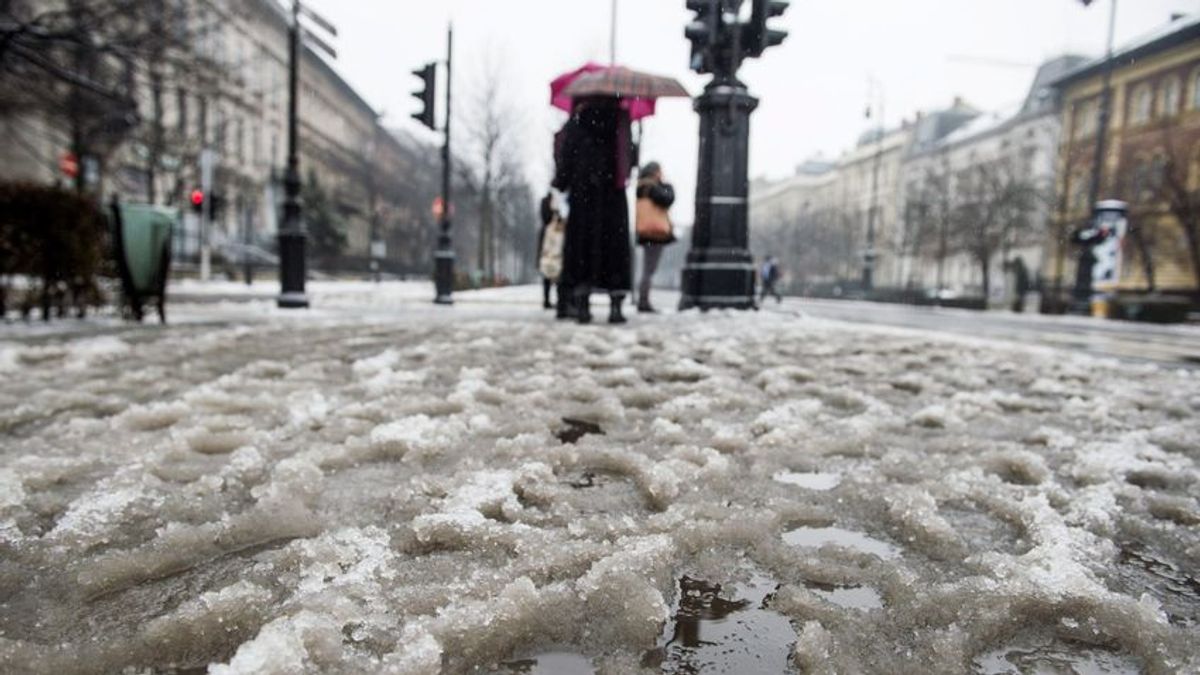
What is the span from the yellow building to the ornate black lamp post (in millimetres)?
21953

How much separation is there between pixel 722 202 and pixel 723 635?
26.5ft

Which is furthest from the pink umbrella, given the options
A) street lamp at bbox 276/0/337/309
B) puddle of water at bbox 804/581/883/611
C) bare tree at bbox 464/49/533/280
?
bare tree at bbox 464/49/533/280

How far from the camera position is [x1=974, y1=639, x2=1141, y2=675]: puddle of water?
1319 mm

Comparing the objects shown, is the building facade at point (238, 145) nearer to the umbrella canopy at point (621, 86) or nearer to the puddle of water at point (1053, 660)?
the umbrella canopy at point (621, 86)

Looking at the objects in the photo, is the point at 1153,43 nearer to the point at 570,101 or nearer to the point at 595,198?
the point at 570,101

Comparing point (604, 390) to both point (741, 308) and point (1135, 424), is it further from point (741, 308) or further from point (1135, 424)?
point (741, 308)

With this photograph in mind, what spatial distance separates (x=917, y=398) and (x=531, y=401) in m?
2.15

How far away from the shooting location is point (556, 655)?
51.8 inches

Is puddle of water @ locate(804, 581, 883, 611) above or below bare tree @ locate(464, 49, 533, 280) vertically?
below

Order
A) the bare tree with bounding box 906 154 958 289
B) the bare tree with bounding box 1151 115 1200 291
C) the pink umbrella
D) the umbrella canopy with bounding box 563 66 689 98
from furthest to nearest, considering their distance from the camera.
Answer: the bare tree with bounding box 906 154 958 289, the bare tree with bounding box 1151 115 1200 291, the pink umbrella, the umbrella canopy with bounding box 563 66 689 98

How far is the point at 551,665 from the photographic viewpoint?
129 centimetres

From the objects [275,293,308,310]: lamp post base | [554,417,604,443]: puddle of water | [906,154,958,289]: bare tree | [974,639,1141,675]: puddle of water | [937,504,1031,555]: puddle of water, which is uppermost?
[906,154,958,289]: bare tree

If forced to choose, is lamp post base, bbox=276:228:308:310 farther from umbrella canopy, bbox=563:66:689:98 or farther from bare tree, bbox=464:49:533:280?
bare tree, bbox=464:49:533:280

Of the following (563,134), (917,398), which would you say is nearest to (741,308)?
(563,134)
